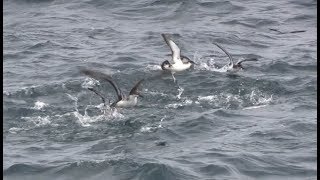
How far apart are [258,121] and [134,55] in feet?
24.2

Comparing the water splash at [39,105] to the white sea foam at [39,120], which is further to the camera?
the water splash at [39,105]

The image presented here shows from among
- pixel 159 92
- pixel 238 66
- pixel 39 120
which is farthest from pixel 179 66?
pixel 39 120

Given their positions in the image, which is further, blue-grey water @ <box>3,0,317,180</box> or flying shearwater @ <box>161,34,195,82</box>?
flying shearwater @ <box>161,34,195,82</box>

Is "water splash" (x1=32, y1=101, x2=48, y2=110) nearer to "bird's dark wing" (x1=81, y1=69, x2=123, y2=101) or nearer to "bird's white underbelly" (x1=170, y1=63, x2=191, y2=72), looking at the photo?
"bird's dark wing" (x1=81, y1=69, x2=123, y2=101)

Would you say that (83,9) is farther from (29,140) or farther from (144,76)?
(29,140)

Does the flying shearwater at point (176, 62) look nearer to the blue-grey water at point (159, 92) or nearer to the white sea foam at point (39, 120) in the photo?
the blue-grey water at point (159, 92)

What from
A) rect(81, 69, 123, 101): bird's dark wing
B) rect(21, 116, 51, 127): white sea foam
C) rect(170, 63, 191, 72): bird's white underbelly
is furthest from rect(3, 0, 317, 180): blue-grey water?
rect(81, 69, 123, 101): bird's dark wing

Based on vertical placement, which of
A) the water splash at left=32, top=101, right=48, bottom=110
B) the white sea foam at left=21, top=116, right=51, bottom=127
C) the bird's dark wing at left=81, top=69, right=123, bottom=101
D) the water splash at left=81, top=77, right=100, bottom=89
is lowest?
the water splash at left=81, top=77, right=100, bottom=89

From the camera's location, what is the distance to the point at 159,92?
23031 millimetres

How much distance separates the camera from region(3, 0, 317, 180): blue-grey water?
17906mm

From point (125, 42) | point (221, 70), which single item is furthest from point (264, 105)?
point (125, 42)

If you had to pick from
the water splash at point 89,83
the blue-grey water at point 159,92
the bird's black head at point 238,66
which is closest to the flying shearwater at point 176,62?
the blue-grey water at point 159,92

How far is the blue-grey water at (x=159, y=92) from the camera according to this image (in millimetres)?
17906

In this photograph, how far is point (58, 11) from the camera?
109 ft
